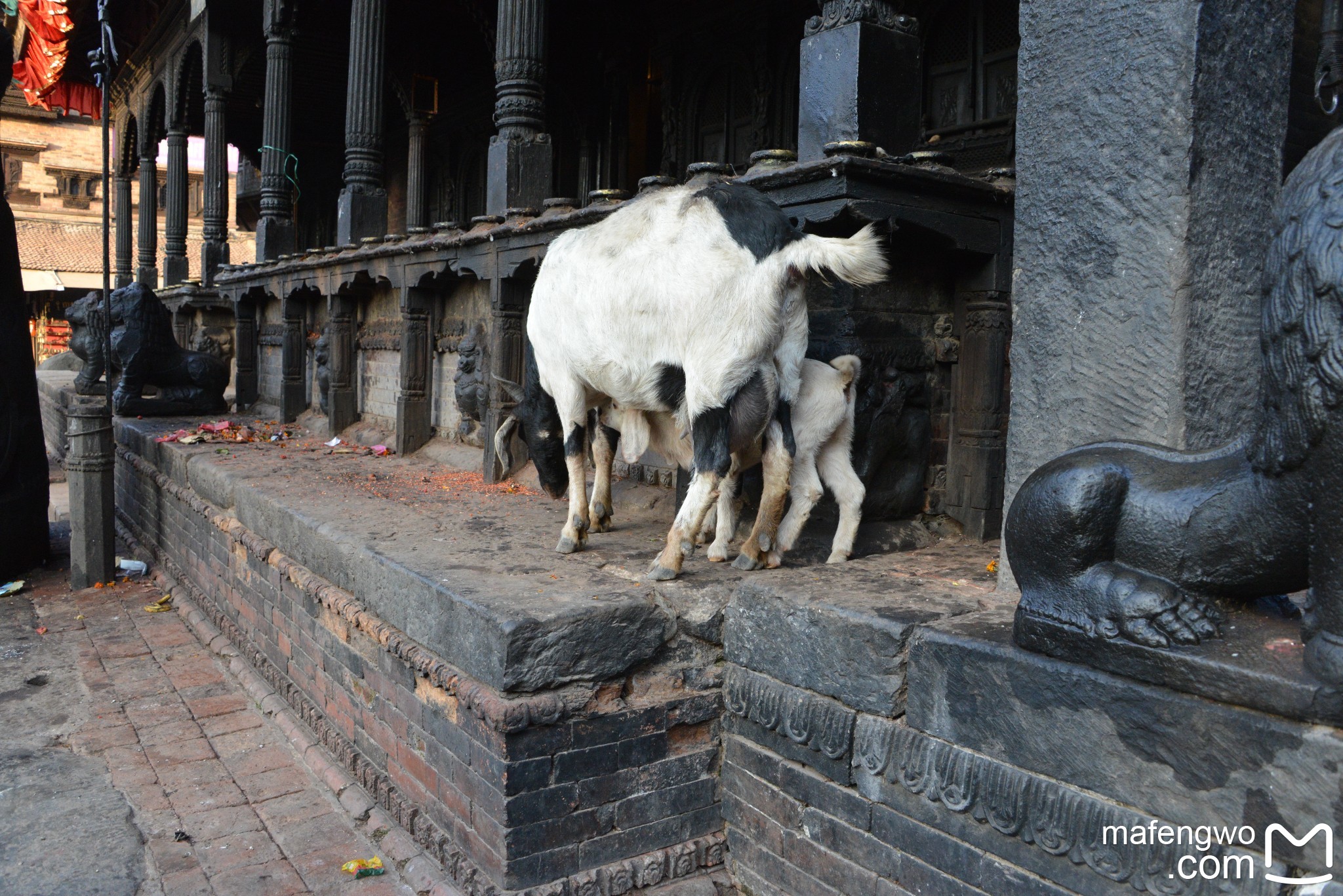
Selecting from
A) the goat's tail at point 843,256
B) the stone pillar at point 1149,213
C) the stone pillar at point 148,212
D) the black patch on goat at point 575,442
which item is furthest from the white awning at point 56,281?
the stone pillar at point 1149,213

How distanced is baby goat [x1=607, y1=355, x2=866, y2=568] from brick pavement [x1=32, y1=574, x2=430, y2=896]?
176 cm

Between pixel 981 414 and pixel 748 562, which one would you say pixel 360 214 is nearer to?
pixel 981 414

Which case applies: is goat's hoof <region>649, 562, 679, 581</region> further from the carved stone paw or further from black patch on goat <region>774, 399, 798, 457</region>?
the carved stone paw

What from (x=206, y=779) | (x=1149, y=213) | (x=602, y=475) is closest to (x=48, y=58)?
(x=206, y=779)

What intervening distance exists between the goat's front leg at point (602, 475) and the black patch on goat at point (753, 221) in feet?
4.69

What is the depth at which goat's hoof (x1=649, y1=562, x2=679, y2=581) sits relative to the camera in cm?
359

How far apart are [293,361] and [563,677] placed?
8123 mm

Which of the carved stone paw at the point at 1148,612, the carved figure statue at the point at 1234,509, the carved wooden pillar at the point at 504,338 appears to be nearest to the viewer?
the carved figure statue at the point at 1234,509

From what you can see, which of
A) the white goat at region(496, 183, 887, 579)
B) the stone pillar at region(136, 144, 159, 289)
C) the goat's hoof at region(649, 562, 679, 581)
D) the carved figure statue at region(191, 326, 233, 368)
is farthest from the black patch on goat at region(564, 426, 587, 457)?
the stone pillar at region(136, 144, 159, 289)

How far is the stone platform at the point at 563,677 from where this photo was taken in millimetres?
3080

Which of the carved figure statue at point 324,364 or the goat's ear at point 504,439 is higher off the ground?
the carved figure statue at point 324,364

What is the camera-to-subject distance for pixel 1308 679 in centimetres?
190

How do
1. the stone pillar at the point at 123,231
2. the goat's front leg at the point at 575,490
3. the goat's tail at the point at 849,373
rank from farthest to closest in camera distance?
the stone pillar at the point at 123,231 → the goat's front leg at the point at 575,490 → the goat's tail at the point at 849,373

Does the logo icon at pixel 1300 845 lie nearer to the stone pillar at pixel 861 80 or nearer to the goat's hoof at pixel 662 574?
the goat's hoof at pixel 662 574
